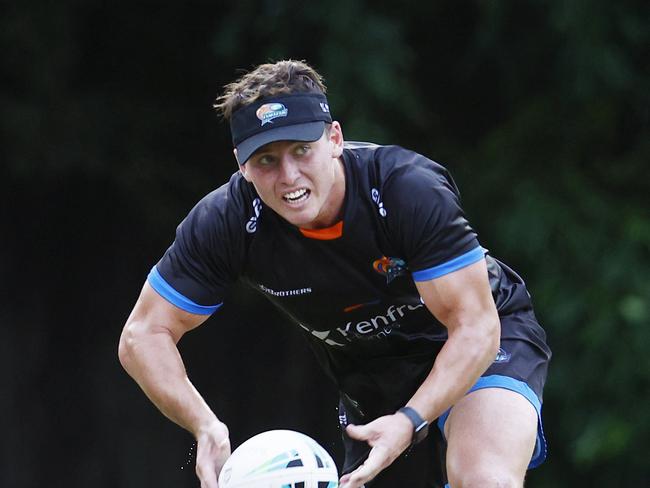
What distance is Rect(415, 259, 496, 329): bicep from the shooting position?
3.87 m

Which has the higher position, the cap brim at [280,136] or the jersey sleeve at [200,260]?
the cap brim at [280,136]

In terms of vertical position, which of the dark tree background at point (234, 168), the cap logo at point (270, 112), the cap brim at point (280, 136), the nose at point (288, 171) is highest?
the cap logo at point (270, 112)

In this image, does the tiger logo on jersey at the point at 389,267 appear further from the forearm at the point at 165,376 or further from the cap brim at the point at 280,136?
the forearm at the point at 165,376

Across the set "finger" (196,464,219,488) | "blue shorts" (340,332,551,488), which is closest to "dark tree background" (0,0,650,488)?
"blue shorts" (340,332,551,488)

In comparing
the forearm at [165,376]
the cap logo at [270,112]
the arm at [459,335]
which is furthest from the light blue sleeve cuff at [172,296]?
the arm at [459,335]

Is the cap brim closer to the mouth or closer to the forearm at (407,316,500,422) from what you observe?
the mouth

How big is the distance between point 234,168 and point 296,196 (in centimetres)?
536

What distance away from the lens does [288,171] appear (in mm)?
3953

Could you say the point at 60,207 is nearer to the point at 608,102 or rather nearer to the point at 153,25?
the point at 153,25

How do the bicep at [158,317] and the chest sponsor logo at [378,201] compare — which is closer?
the chest sponsor logo at [378,201]

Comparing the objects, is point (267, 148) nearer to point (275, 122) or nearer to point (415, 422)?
point (275, 122)

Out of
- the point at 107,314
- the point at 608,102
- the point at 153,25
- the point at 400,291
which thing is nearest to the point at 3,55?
the point at 153,25

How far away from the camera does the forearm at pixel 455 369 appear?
3.78 metres

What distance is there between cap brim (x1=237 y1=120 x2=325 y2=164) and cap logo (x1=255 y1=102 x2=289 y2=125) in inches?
1.5
